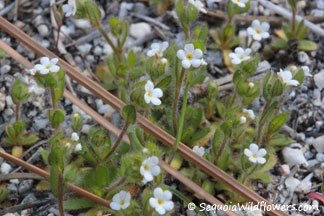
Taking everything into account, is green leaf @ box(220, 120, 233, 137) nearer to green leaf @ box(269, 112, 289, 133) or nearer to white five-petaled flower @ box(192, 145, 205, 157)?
white five-petaled flower @ box(192, 145, 205, 157)

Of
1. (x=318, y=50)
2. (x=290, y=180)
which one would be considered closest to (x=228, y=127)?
(x=290, y=180)

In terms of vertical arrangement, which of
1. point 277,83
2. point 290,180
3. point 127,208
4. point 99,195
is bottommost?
point 290,180

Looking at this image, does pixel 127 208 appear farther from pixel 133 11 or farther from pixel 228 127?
pixel 133 11

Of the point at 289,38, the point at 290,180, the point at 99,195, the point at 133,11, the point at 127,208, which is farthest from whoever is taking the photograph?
the point at 133,11

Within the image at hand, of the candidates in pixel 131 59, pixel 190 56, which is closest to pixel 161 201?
pixel 190 56

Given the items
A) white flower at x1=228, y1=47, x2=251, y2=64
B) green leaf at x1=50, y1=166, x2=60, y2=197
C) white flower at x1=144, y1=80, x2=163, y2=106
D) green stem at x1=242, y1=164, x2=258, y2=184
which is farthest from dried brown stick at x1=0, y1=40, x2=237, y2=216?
white flower at x1=228, y1=47, x2=251, y2=64

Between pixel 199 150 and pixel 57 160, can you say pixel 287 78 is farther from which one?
pixel 57 160
